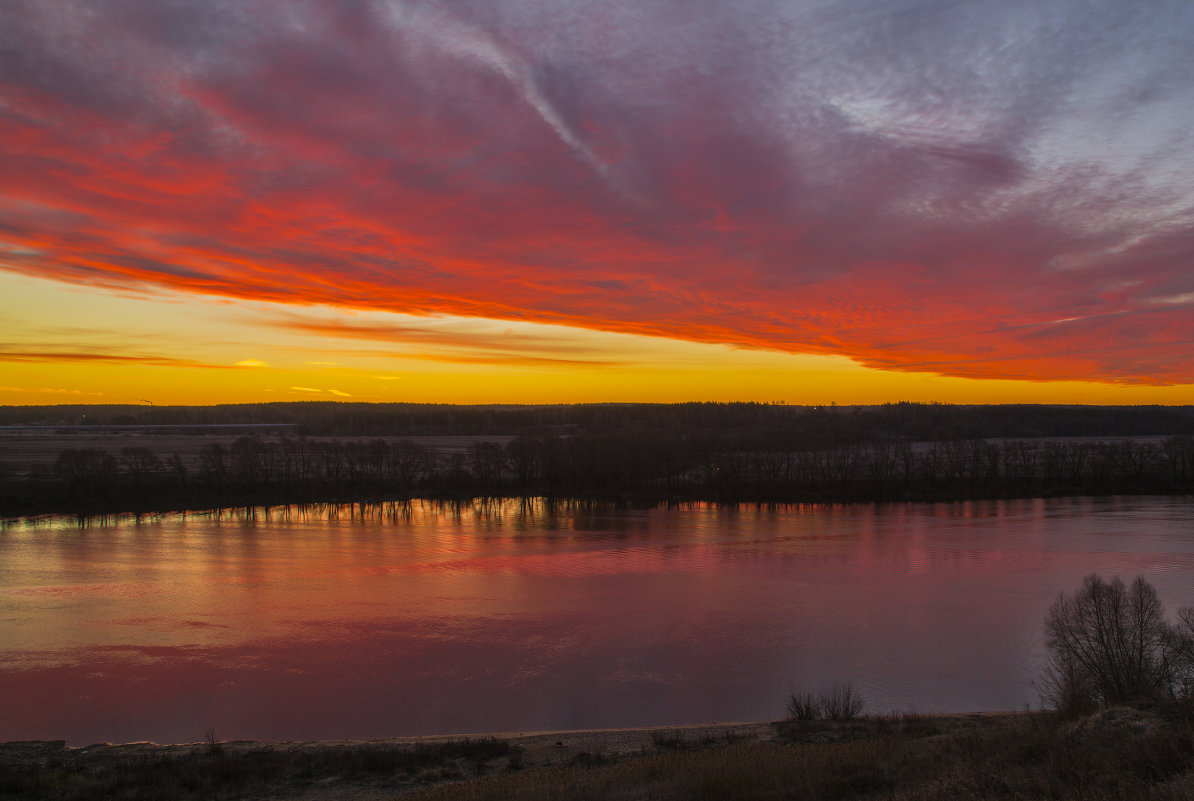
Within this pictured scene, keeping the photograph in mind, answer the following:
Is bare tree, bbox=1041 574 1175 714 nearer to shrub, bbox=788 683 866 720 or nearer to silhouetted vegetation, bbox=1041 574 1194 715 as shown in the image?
silhouetted vegetation, bbox=1041 574 1194 715

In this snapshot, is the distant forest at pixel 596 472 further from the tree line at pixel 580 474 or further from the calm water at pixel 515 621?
the calm water at pixel 515 621

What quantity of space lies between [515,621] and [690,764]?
28.3ft

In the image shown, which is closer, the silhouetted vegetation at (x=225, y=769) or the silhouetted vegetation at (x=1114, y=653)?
the silhouetted vegetation at (x=225, y=769)

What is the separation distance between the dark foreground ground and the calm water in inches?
49.3

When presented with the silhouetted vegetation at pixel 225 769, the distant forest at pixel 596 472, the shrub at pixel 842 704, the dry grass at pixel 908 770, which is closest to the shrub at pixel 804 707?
the shrub at pixel 842 704

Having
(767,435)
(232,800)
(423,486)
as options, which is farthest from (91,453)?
(767,435)

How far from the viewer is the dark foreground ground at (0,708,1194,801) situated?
5938 millimetres

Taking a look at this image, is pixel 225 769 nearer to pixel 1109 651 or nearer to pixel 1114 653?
pixel 1109 651

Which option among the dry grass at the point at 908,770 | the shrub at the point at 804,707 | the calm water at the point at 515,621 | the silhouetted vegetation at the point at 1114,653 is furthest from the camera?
the calm water at the point at 515,621

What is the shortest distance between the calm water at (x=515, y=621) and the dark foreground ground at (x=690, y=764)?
4.11ft

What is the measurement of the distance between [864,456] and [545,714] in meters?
43.6

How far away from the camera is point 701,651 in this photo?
13.8 meters

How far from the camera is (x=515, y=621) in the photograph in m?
15.9

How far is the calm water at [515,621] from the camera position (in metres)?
11.3
